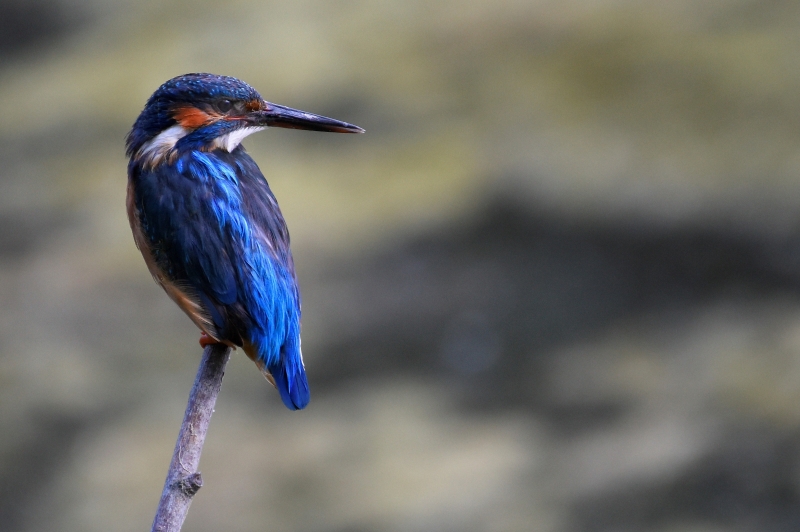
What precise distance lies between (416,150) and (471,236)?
3.53 ft

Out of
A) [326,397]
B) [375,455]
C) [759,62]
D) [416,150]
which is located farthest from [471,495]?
[759,62]

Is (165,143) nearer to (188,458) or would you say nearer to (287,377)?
(287,377)

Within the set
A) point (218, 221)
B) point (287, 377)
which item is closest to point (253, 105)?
point (218, 221)

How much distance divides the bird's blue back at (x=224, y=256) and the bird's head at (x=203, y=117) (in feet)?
0.25

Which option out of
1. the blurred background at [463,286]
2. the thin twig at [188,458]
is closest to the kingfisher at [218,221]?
the thin twig at [188,458]

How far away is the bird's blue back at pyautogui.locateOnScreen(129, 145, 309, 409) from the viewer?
2.59 meters

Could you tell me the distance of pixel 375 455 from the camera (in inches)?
260

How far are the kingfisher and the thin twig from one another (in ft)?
1.06

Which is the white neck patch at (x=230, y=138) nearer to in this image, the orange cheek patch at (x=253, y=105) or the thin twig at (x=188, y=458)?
the orange cheek patch at (x=253, y=105)

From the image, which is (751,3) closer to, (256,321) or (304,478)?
(304,478)

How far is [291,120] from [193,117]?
0.27m

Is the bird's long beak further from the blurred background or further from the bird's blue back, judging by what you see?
the blurred background

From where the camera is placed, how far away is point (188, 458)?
2031 mm

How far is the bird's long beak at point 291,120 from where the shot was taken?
2.78 m
